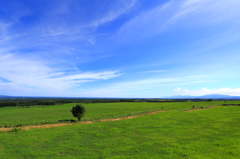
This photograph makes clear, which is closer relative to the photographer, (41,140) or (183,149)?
(183,149)

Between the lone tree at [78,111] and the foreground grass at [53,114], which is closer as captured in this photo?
the lone tree at [78,111]

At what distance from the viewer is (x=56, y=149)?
15992mm

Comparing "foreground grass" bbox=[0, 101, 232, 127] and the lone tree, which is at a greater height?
the lone tree

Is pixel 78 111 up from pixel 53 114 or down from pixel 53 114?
up

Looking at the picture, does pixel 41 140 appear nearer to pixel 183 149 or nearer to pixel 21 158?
pixel 21 158

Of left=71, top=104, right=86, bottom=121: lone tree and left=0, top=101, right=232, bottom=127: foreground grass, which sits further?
left=0, top=101, right=232, bottom=127: foreground grass

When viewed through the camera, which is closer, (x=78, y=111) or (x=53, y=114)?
(x=78, y=111)

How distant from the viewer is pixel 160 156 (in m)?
13.4

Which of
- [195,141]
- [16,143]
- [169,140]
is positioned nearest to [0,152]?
[16,143]

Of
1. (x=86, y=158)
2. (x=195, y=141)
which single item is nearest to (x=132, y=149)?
(x=86, y=158)

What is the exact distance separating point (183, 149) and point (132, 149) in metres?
5.87

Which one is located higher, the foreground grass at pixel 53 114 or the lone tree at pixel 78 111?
the lone tree at pixel 78 111

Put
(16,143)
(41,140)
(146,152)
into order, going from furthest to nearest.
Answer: (41,140), (16,143), (146,152)

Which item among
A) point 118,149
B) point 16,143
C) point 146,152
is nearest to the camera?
point 146,152
